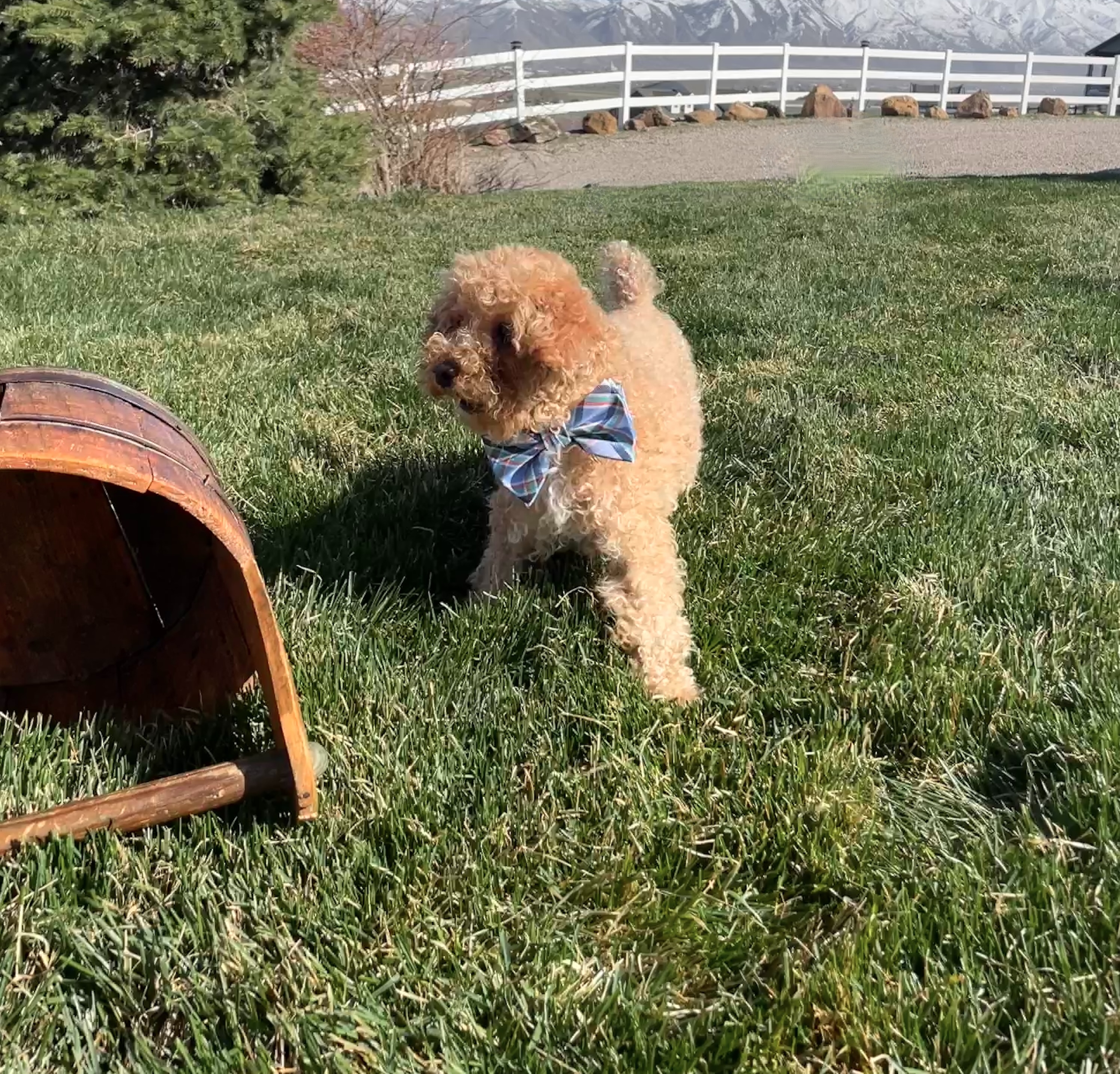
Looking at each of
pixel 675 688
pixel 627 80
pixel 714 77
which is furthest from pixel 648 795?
pixel 714 77

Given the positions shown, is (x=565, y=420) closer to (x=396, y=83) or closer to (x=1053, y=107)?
(x=396, y=83)

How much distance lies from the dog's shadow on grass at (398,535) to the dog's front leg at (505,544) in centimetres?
14

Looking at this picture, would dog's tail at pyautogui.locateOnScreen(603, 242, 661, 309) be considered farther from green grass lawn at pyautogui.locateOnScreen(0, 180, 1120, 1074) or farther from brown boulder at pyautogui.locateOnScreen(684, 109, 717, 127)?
brown boulder at pyautogui.locateOnScreen(684, 109, 717, 127)

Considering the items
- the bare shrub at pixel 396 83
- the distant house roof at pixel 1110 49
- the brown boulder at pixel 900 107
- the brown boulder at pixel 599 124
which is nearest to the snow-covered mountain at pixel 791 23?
the distant house roof at pixel 1110 49

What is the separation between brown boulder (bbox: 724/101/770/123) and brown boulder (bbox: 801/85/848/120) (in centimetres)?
167

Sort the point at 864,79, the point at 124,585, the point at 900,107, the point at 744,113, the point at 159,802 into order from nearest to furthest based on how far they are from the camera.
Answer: the point at 159,802 → the point at 124,585 → the point at 744,113 → the point at 864,79 → the point at 900,107

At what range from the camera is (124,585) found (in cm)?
248

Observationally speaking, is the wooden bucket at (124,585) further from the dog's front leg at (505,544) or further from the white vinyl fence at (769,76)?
the white vinyl fence at (769,76)

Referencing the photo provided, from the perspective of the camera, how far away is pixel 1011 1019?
63.2 inches

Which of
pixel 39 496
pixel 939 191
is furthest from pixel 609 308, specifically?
pixel 939 191

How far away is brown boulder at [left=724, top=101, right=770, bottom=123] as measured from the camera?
1145 inches

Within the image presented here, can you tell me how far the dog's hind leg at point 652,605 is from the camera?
2602 mm

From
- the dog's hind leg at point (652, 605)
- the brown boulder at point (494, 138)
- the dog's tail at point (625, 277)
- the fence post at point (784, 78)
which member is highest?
the fence post at point (784, 78)

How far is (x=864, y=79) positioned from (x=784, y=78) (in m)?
2.89
